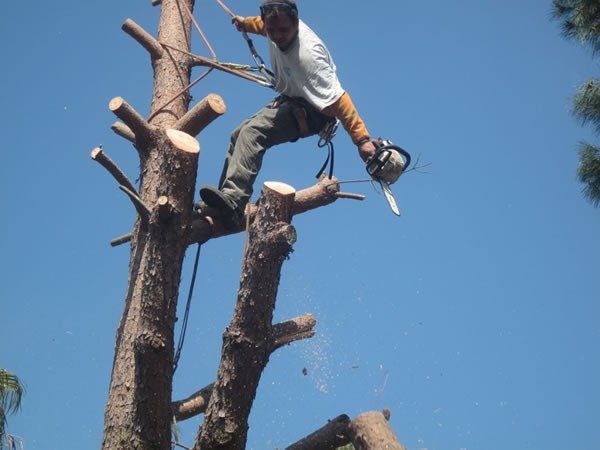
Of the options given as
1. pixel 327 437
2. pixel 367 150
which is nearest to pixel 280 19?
pixel 367 150

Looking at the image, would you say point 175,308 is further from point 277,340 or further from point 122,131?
point 122,131

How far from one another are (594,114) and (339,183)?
13.2 ft

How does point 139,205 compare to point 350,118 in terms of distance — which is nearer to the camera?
point 139,205

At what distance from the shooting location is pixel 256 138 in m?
4.81

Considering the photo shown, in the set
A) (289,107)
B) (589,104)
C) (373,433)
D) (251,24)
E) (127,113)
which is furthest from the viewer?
(589,104)

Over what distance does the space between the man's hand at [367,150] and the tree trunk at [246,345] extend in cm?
108

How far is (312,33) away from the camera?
489cm

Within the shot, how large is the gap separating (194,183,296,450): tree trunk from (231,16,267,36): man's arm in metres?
2.03

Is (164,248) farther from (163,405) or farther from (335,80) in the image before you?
(335,80)

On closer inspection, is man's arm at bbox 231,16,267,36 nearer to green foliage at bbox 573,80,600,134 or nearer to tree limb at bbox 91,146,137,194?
tree limb at bbox 91,146,137,194

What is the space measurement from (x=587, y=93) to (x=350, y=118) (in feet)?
13.3

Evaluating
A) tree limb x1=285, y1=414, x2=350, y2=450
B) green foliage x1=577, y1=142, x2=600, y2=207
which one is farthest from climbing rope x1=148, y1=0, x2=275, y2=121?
green foliage x1=577, y1=142, x2=600, y2=207

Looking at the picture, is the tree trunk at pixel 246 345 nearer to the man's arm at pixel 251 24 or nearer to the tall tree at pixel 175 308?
the tall tree at pixel 175 308

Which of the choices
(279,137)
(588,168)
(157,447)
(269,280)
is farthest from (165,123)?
(588,168)
